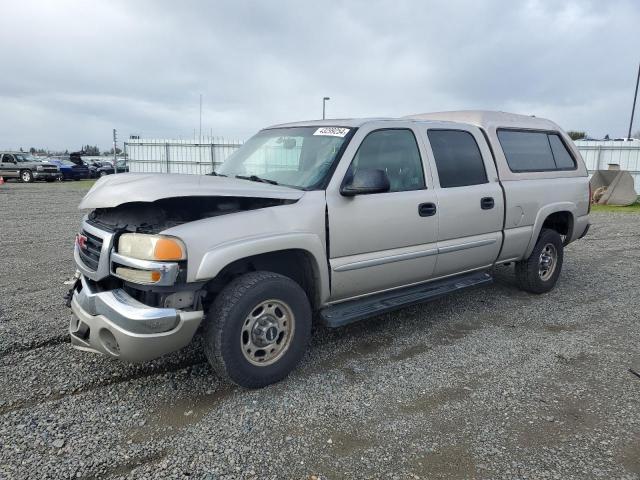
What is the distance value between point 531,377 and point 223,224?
8.35ft

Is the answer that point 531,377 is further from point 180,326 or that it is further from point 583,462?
point 180,326

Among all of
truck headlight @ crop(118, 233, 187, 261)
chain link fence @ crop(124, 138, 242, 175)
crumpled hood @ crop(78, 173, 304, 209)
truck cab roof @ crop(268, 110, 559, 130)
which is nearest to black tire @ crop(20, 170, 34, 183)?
chain link fence @ crop(124, 138, 242, 175)

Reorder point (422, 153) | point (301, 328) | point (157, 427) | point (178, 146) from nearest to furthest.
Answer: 1. point (157, 427)
2. point (301, 328)
3. point (422, 153)
4. point (178, 146)

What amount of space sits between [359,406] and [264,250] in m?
1.21

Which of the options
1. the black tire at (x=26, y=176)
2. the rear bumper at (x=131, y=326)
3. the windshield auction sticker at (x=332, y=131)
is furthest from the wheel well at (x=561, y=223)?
the black tire at (x=26, y=176)

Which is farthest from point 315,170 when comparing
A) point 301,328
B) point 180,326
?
point 180,326

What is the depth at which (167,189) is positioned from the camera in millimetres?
3104

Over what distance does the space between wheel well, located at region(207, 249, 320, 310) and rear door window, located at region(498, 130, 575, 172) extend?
9.15ft

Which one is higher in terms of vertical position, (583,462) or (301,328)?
(301,328)

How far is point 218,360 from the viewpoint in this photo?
324 centimetres

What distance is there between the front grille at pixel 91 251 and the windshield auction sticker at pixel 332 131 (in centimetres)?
196

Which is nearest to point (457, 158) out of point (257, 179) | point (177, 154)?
point (257, 179)

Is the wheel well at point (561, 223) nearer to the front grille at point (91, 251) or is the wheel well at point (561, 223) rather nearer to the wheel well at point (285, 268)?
the wheel well at point (285, 268)

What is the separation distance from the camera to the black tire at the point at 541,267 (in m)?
5.73
